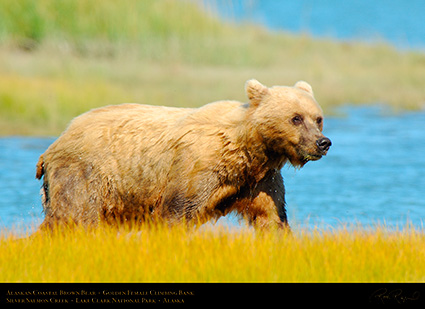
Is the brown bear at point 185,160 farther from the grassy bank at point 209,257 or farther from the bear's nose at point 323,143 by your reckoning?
the grassy bank at point 209,257

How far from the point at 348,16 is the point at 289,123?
3857 cm

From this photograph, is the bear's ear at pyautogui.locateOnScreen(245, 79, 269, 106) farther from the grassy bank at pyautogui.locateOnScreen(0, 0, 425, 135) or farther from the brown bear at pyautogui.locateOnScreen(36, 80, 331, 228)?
the grassy bank at pyautogui.locateOnScreen(0, 0, 425, 135)

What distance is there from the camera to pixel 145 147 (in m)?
5.44

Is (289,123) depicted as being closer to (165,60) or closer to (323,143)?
(323,143)

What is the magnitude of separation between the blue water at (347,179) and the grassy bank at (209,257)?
2.80 feet

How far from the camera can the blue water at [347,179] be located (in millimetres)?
7758

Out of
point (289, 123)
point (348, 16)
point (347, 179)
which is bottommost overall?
point (347, 179)

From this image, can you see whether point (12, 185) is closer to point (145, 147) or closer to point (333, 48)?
point (145, 147)

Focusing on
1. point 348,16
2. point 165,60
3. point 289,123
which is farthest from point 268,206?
point 348,16

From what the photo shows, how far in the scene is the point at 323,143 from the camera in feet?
16.3
